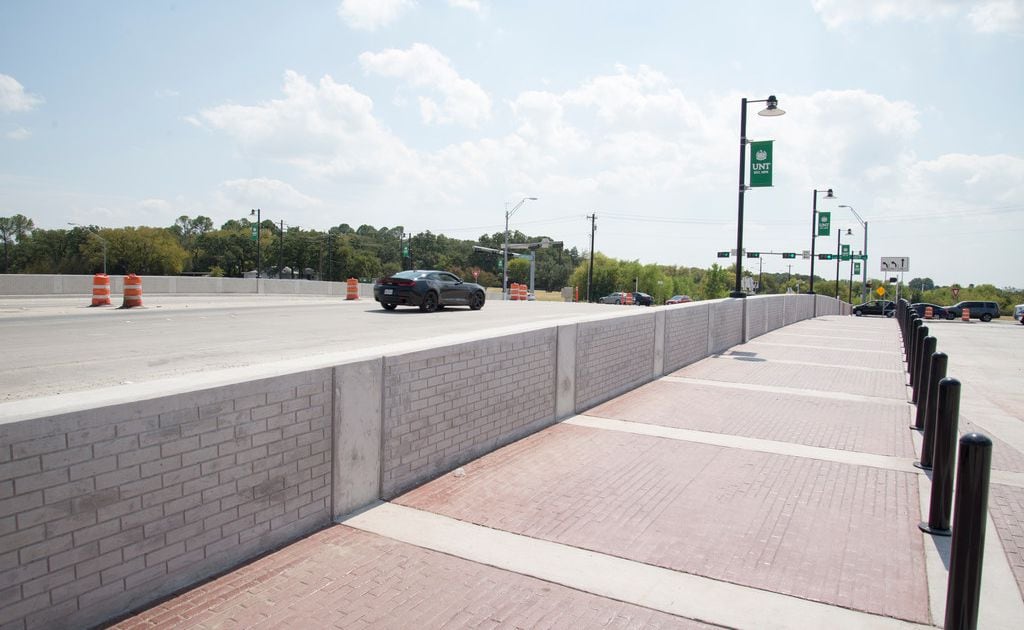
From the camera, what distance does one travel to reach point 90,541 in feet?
10.2

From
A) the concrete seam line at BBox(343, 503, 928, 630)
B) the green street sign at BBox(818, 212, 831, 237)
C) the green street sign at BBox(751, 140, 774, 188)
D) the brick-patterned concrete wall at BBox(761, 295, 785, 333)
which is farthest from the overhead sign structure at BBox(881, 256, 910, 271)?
the concrete seam line at BBox(343, 503, 928, 630)

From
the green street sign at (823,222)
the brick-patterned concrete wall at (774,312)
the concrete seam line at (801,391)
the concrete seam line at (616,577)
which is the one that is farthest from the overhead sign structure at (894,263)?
the concrete seam line at (616,577)

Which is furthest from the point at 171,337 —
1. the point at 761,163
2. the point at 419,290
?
the point at 761,163

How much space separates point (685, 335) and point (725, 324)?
3.55 metres

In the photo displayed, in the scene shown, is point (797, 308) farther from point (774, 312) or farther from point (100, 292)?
point (100, 292)

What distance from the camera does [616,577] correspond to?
3.91m

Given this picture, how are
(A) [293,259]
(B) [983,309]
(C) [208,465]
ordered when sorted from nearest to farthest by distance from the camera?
(C) [208,465]
(B) [983,309]
(A) [293,259]

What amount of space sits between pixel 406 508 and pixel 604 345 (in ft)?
15.8

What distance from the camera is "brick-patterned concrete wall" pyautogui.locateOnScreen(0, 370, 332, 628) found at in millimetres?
2883

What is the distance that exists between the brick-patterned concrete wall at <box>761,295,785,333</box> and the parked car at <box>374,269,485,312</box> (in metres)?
10.4

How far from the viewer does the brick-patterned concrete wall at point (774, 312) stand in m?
22.2

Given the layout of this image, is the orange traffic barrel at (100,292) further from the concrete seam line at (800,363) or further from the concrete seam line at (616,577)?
the concrete seam line at (616,577)

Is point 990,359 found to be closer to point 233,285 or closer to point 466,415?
point 466,415

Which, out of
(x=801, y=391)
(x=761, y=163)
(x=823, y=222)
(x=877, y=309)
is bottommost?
(x=801, y=391)
